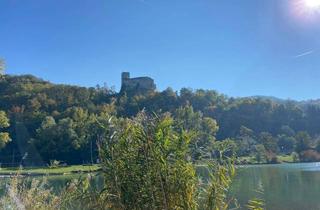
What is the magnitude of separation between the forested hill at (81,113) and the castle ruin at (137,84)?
2123cm

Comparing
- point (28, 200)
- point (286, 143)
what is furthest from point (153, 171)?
point (286, 143)

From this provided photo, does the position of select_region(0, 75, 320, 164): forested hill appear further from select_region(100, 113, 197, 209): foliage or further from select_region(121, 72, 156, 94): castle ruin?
select_region(100, 113, 197, 209): foliage

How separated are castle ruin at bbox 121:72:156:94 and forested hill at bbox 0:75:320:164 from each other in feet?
69.6

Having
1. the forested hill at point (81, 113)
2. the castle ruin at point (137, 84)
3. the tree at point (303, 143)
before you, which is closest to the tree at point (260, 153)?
the forested hill at point (81, 113)

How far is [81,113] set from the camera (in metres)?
117

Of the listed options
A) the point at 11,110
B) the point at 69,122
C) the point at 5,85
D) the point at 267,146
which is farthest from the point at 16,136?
the point at 267,146

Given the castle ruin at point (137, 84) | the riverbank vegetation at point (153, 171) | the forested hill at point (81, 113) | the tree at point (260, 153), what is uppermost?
the castle ruin at point (137, 84)

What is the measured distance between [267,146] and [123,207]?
5008 inches

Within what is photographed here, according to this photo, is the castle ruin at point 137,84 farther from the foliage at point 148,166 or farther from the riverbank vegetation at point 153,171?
the foliage at point 148,166

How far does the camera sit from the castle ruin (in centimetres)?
17888

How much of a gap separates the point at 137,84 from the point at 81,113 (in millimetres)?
67375

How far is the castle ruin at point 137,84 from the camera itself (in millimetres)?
178875

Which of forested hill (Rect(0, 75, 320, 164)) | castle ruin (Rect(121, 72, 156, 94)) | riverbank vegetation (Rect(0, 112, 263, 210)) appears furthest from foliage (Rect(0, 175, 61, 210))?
castle ruin (Rect(121, 72, 156, 94))

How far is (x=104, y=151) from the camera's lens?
5.96m
